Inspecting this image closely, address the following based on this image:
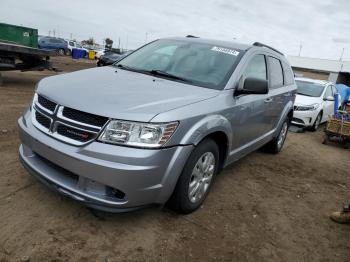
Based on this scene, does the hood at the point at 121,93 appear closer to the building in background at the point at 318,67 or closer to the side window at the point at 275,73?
the side window at the point at 275,73

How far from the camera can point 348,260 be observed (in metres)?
3.48

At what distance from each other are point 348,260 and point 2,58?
1042 cm

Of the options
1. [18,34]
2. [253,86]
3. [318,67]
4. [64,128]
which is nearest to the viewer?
[64,128]

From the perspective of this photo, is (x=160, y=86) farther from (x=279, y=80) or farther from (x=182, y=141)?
(x=279, y=80)

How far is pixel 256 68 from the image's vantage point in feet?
16.0

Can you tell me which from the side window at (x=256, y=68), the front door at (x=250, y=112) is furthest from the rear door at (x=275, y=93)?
the side window at (x=256, y=68)

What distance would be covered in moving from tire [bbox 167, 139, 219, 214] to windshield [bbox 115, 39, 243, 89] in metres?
0.75

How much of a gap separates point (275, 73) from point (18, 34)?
37.4 feet

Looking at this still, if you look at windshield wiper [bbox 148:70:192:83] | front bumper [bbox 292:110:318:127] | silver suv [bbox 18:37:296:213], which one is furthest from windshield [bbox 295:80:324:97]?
windshield wiper [bbox 148:70:192:83]

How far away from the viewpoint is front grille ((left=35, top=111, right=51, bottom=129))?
10.9 ft

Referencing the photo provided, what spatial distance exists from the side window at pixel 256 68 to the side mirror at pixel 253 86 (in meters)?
0.37

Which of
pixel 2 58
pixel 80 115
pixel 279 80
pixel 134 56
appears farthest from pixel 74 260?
pixel 2 58

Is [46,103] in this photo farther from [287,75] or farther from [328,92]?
[328,92]

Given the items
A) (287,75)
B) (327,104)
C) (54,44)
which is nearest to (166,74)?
(287,75)
